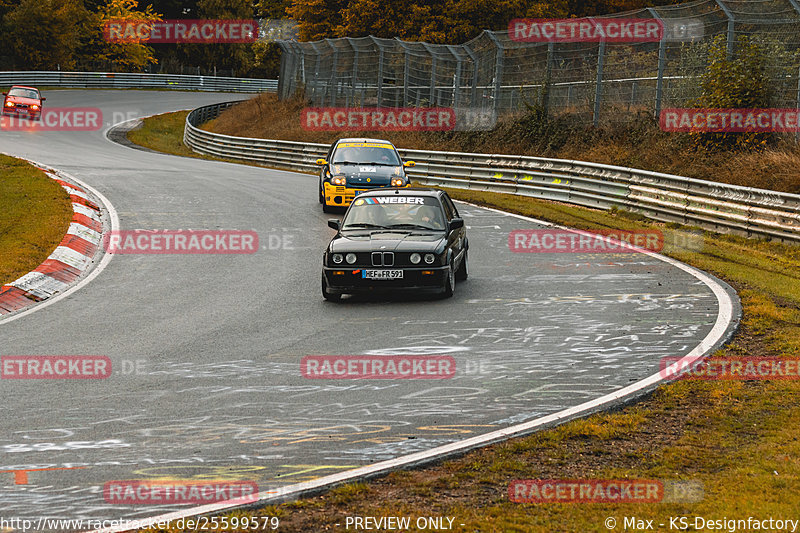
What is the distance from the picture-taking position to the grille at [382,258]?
12.2m

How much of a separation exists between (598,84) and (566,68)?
168cm

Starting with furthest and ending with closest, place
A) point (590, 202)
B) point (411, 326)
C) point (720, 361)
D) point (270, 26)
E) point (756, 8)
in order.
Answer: point (270, 26) → point (590, 202) → point (756, 8) → point (411, 326) → point (720, 361)

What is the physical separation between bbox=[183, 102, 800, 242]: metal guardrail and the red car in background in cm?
1780

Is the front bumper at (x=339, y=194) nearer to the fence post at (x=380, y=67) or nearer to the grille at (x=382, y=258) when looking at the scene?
the grille at (x=382, y=258)

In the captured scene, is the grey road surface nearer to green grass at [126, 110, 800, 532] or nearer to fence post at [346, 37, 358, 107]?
green grass at [126, 110, 800, 532]

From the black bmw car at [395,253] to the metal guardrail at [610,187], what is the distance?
6.67 metres

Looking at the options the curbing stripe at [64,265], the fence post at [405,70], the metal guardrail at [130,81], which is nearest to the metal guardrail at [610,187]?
the fence post at [405,70]

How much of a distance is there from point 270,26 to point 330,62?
181ft

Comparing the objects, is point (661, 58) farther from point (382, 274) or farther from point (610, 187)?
point (382, 274)

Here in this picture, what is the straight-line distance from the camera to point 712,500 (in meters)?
5.49

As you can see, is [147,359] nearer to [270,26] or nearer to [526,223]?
[526,223]

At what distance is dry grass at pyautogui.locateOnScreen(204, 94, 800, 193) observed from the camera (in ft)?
63.4

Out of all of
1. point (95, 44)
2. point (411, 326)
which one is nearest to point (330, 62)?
point (411, 326)

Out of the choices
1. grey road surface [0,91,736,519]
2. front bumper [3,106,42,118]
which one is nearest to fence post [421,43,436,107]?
grey road surface [0,91,736,519]
